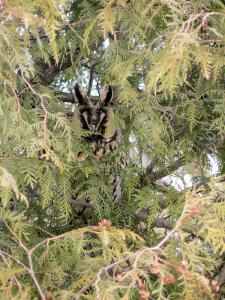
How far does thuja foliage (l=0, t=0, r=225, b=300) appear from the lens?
66.1 inches

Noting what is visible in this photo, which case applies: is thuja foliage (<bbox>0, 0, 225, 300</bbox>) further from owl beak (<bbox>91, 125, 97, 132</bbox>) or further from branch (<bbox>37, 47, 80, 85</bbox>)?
owl beak (<bbox>91, 125, 97, 132</bbox>)

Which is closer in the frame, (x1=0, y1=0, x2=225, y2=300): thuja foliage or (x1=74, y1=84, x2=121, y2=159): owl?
(x1=0, y1=0, x2=225, y2=300): thuja foliage

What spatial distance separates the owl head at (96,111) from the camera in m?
2.66

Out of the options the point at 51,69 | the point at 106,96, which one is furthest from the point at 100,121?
the point at 51,69

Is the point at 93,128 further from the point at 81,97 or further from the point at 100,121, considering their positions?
the point at 81,97

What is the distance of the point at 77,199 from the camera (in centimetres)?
273

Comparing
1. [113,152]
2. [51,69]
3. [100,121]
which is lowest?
[113,152]

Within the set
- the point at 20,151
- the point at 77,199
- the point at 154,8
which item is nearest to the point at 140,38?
the point at 154,8

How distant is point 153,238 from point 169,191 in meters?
0.32

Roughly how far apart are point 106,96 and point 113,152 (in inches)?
9.9

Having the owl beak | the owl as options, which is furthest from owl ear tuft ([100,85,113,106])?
the owl beak

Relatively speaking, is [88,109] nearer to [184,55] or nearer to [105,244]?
[184,55]

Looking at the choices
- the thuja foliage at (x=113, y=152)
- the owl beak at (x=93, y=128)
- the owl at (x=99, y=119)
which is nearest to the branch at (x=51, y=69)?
the thuja foliage at (x=113, y=152)

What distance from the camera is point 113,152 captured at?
2.72 m
